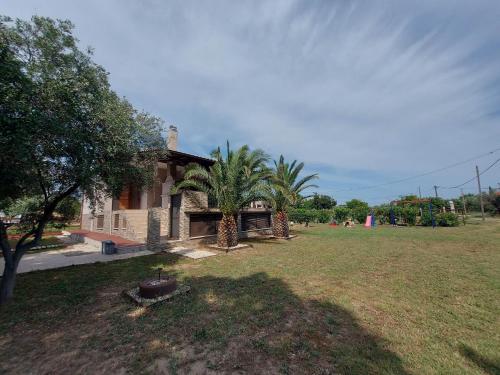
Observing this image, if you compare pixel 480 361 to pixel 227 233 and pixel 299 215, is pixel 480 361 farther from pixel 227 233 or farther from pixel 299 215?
pixel 299 215

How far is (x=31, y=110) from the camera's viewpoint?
5.00 m

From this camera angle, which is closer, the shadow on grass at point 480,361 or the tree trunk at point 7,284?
the shadow on grass at point 480,361

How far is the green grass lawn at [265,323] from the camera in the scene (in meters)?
3.51

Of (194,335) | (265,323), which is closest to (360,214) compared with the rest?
(265,323)

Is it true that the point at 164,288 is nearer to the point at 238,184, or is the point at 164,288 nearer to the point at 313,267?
the point at 313,267

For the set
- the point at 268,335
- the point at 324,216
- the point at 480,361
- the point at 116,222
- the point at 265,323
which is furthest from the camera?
the point at 324,216

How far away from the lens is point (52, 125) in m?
5.19

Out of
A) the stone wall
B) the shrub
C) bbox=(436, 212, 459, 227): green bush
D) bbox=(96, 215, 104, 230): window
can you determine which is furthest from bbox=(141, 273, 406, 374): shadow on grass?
the shrub

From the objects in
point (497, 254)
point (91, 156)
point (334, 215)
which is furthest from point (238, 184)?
point (334, 215)

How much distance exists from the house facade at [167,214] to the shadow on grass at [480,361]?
12290mm

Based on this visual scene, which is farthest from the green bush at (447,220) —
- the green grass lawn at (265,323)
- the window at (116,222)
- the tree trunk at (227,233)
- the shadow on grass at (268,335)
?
the window at (116,222)

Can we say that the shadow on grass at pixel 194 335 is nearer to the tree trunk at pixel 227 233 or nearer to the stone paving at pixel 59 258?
the stone paving at pixel 59 258

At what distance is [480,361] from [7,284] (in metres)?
10.6

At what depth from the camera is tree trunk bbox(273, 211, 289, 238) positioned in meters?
18.3
